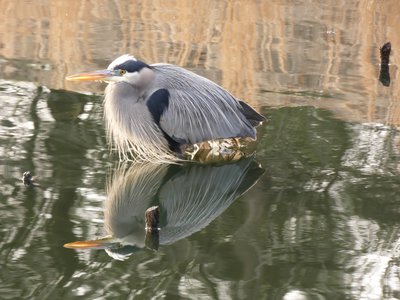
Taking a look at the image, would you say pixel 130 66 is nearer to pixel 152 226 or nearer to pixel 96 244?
pixel 152 226

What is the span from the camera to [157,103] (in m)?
7.11

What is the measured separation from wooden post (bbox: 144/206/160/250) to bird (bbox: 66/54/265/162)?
118 cm

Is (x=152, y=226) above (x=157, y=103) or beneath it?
beneath

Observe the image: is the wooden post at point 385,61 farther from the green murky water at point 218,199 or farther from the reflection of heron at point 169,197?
the reflection of heron at point 169,197

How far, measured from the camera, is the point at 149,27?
36.8 feet

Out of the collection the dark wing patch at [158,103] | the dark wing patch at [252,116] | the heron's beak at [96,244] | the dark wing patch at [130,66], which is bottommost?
the heron's beak at [96,244]

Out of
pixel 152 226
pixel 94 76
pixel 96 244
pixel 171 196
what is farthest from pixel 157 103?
pixel 96 244

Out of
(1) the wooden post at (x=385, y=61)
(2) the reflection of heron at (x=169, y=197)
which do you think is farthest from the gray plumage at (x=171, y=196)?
(1) the wooden post at (x=385, y=61)

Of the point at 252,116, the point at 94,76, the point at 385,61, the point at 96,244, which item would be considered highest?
the point at 94,76

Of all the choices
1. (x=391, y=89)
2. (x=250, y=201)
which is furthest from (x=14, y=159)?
(x=391, y=89)

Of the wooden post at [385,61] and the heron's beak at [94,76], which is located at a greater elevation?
the heron's beak at [94,76]

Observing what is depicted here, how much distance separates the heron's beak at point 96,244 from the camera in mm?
5698

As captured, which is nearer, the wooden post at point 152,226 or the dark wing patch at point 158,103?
the wooden post at point 152,226

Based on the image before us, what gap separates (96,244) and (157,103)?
1631 millimetres
